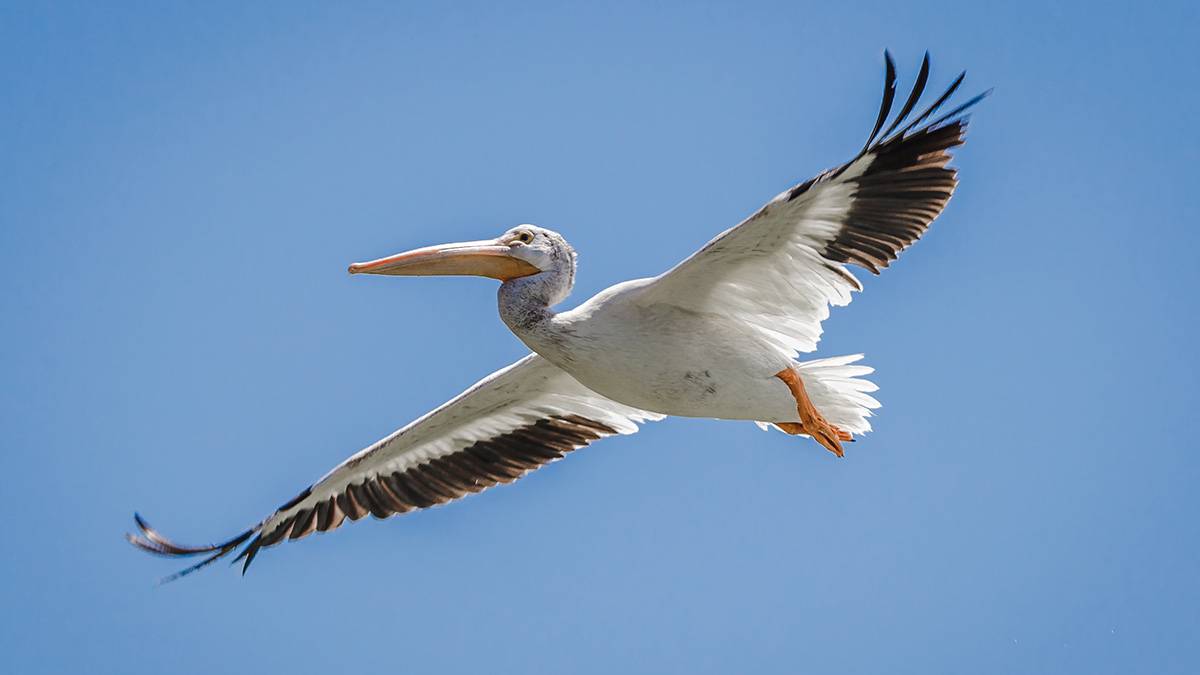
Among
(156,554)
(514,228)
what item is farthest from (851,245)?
(156,554)

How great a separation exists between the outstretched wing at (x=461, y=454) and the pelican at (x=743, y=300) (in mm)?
167

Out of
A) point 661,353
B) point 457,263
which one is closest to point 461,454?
point 457,263

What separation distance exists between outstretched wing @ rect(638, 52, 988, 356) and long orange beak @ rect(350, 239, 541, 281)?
79 centimetres

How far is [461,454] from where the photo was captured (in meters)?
9.00

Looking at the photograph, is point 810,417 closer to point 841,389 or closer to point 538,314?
point 841,389

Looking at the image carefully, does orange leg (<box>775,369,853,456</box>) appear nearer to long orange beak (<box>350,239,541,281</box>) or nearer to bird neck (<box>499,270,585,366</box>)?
bird neck (<box>499,270,585,366</box>)

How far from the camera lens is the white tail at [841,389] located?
7797 millimetres

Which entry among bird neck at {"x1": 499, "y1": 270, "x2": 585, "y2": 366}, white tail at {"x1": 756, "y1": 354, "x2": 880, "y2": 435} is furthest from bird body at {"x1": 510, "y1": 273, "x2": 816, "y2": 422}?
white tail at {"x1": 756, "y1": 354, "x2": 880, "y2": 435}

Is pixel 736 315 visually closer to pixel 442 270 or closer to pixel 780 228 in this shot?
pixel 780 228

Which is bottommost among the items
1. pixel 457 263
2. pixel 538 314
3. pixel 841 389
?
pixel 841 389

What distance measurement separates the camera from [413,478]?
29.5 feet

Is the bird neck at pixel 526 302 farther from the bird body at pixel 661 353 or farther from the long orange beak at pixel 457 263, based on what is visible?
the long orange beak at pixel 457 263

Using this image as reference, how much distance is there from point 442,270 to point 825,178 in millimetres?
2217

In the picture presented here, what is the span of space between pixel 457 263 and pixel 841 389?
222 cm
